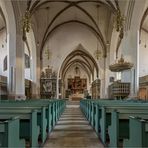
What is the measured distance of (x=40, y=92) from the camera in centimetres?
2903

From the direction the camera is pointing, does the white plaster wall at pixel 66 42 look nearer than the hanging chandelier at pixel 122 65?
No

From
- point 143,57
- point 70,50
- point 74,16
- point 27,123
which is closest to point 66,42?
point 70,50

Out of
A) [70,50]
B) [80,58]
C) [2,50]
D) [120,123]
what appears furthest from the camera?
[80,58]

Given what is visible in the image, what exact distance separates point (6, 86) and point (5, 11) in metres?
4.88

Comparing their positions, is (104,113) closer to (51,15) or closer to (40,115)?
(40,115)

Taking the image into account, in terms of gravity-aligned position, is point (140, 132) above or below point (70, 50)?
below

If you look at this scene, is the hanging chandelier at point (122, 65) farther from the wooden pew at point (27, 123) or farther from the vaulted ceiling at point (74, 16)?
the wooden pew at point (27, 123)

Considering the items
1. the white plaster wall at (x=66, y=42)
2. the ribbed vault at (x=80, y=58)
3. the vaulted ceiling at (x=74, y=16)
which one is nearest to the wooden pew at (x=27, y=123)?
the vaulted ceiling at (x=74, y=16)

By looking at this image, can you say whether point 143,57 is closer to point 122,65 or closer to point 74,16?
point 74,16

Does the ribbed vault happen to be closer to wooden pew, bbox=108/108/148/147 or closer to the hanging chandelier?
the hanging chandelier

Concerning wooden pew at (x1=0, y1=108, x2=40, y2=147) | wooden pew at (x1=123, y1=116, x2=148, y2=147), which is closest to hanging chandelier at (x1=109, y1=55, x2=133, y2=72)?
wooden pew at (x1=0, y1=108, x2=40, y2=147)

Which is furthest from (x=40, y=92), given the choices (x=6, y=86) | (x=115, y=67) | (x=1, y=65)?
(x=115, y=67)

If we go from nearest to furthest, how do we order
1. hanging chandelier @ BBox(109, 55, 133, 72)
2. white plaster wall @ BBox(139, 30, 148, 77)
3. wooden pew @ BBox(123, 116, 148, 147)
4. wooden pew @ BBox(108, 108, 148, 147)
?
wooden pew @ BBox(123, 116, 148, 147) < wooden pew @ BBox(108, 108, 148, 147) < hanging chandelier @ BBox(109, 55, 133, 72) < white plaster wall @ BBox(139, 30, 148, 77)

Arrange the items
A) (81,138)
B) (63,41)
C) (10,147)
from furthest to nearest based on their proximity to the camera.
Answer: (63,41) → (81,138) → (10,147)
